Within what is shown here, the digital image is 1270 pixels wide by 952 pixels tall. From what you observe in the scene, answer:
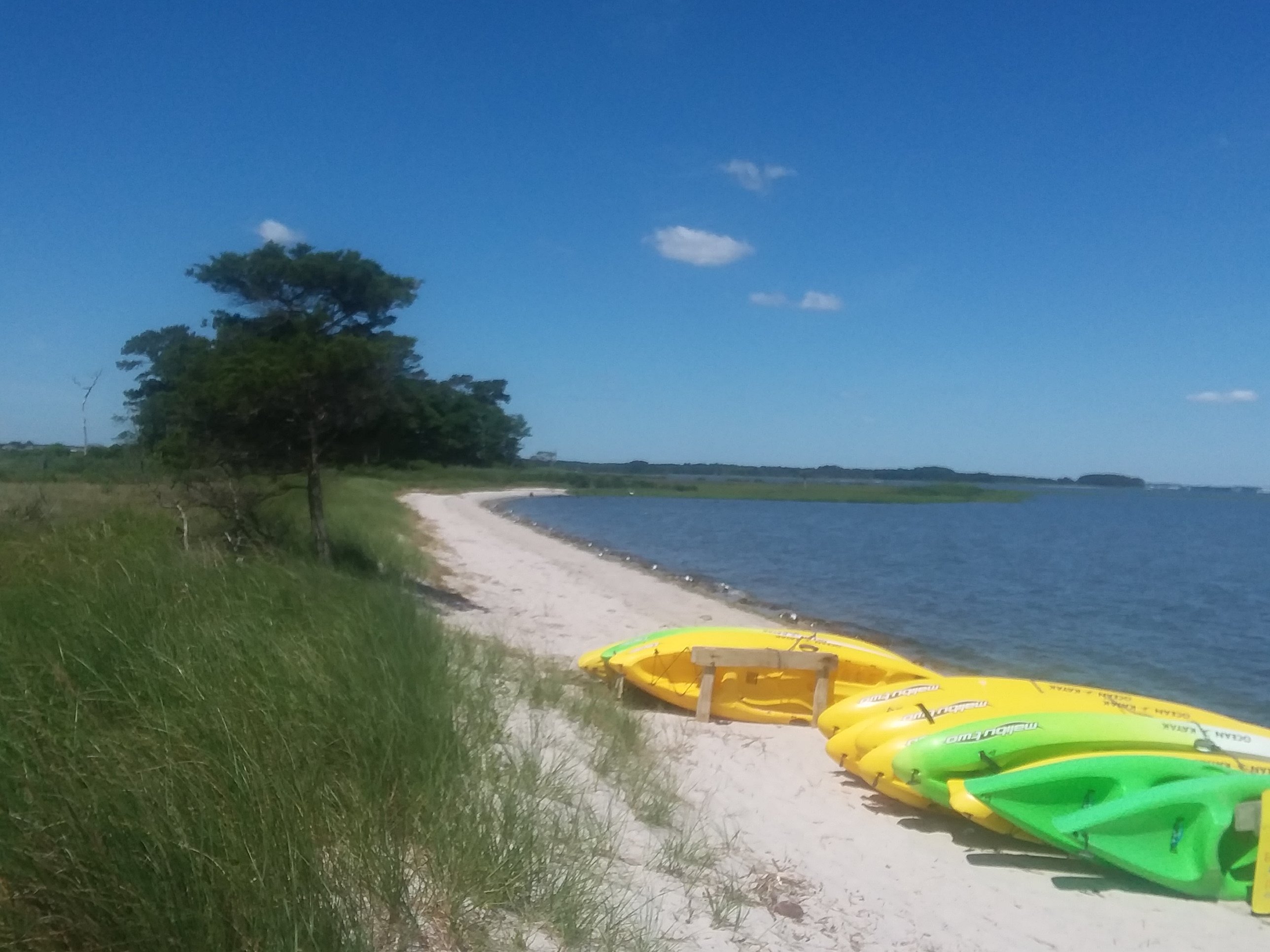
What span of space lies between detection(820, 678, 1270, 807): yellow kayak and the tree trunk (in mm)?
6893

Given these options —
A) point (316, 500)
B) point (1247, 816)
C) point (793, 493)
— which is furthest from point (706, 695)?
point (793, 493)

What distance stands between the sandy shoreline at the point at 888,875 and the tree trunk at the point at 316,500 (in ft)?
11.5

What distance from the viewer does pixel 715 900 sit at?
446 centimetres

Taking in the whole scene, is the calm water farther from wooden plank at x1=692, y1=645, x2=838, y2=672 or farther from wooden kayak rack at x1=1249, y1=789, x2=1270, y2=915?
wooden kayak rack at x1=1249, y1=789, x2=1270, y2=915

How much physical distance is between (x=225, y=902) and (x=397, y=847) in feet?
2.42

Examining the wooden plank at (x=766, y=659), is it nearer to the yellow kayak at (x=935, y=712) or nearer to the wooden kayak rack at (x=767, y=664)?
the wooden kayak rack at (x=767, y=664)

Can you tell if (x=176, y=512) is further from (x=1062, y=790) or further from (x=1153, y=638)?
(x=1153, y=638)

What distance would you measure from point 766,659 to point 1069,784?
3.37 m

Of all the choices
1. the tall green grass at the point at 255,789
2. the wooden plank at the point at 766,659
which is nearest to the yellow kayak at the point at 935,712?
the wooden plank at the point at 766,659

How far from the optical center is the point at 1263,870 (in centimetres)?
610

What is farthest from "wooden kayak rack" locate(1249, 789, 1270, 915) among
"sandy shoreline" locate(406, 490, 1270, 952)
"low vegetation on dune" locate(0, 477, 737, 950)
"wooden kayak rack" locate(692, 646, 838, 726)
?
"wooden kayak rack" locate(692, 646, 838, 726)

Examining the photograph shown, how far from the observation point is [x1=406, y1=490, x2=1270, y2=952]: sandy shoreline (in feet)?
16.7

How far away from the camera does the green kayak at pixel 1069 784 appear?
257 inches

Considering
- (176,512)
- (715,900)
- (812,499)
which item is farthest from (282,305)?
(812,499)
